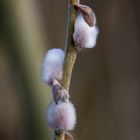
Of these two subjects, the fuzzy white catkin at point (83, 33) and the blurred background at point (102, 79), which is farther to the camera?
the blurred background at point (102, 79)

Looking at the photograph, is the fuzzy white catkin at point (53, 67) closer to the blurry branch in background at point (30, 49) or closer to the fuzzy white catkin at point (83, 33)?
the fuzzy white catkin at point (83, 33)

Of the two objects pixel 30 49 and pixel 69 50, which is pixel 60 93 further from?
pixel 30 49

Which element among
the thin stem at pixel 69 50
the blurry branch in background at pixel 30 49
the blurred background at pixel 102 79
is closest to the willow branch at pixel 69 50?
the thin stem at pixel 69 50

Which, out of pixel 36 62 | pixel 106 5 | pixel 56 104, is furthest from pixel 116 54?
pixel 56 104

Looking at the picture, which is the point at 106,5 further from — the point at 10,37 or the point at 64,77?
the point at 64,77

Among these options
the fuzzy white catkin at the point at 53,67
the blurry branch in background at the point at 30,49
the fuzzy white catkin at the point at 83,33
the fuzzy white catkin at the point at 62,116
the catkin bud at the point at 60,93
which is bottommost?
the fuzzy white catkin at the point at 62,116

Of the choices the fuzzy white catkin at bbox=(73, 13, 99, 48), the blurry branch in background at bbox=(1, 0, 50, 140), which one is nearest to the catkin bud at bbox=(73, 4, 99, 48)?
the fuzzy white catkin at bbox=(73, 13, 99, 48)
